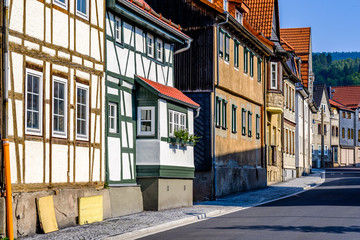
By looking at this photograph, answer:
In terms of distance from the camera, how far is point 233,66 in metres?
34.1

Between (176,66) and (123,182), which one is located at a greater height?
(176,66)

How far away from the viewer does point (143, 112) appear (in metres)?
23.5

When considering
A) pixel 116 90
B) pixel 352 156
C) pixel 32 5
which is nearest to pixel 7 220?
pixel 32 5

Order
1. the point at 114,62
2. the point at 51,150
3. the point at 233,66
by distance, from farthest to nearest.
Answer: the point at 233,66
the point at 114,62
the point at 51,150

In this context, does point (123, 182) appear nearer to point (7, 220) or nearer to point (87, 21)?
point (87, 21)

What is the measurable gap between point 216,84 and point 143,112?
8057mm

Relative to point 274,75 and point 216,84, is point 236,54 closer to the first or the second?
point 216,84

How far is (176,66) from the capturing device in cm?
3119

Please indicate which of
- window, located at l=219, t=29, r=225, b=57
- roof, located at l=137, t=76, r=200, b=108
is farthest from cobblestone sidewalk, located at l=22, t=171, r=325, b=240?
window, located at l=219, t=29, r=225, b=57

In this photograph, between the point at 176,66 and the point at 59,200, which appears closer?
the point at 59,200

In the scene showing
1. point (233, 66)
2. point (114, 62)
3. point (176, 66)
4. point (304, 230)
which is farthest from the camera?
point (233, 66)

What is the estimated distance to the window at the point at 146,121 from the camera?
23.4 m

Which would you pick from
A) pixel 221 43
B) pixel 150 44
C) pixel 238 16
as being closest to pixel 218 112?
pixel 221 43

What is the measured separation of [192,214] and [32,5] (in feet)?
27.9
